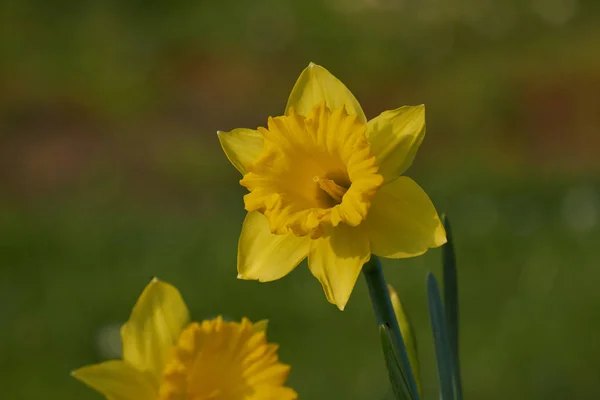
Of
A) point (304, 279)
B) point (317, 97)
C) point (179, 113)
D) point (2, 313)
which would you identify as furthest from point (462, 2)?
point (317, 97)

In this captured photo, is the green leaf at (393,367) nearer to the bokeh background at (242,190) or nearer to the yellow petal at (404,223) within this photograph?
the yellow petal at (404,223)

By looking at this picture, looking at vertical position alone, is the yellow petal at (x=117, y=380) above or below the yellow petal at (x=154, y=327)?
below

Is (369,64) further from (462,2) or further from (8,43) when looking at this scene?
(8,43)

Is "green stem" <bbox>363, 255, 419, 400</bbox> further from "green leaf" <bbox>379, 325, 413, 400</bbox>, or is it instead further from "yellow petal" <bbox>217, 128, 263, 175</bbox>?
"yellow petal" <bbox>217, 128, 263, 175</bbox>

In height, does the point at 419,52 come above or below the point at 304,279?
above

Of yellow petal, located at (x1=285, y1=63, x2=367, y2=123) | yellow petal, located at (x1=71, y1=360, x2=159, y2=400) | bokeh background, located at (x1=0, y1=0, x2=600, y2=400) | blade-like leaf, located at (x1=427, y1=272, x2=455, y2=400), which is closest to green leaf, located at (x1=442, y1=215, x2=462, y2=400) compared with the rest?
blade-like leaf, located at (x1=427, y1=272, x2=455, y2=400)

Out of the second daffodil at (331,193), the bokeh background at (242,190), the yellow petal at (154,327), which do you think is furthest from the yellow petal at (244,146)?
the bokeh background at (242,190)
